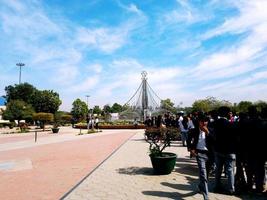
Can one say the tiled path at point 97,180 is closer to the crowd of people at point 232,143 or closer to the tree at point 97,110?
the crowd of people at point 232,143

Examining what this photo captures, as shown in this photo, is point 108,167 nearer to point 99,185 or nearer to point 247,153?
point 99,185

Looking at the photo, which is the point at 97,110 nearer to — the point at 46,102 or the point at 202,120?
the point at 46,102

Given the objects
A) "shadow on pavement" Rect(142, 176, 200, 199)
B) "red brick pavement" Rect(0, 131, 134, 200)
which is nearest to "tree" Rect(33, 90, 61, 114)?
"red brick pavement" Rect(0, 131, 134, 200)

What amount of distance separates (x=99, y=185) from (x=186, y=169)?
3.15 metres

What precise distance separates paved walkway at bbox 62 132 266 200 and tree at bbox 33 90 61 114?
7589 centimetres

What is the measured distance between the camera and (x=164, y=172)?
31.4ft

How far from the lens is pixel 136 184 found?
8.45 metres

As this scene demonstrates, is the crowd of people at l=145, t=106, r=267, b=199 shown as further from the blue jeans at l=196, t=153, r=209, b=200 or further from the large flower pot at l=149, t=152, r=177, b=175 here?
the large flower pot at l=149, t=152, r=177, b=175

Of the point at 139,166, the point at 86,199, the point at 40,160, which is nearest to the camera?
the point at 86,199

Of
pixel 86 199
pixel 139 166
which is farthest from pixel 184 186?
pixel 139 166

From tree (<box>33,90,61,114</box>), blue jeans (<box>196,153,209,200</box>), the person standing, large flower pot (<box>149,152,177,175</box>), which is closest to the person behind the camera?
blue jeans (<box>196,153,209,200</box>)

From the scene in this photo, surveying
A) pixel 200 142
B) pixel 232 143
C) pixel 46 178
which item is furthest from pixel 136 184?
pixel 46 178

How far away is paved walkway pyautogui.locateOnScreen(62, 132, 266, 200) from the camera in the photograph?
7.27m

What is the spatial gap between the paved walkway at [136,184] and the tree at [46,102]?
75.9 metres
